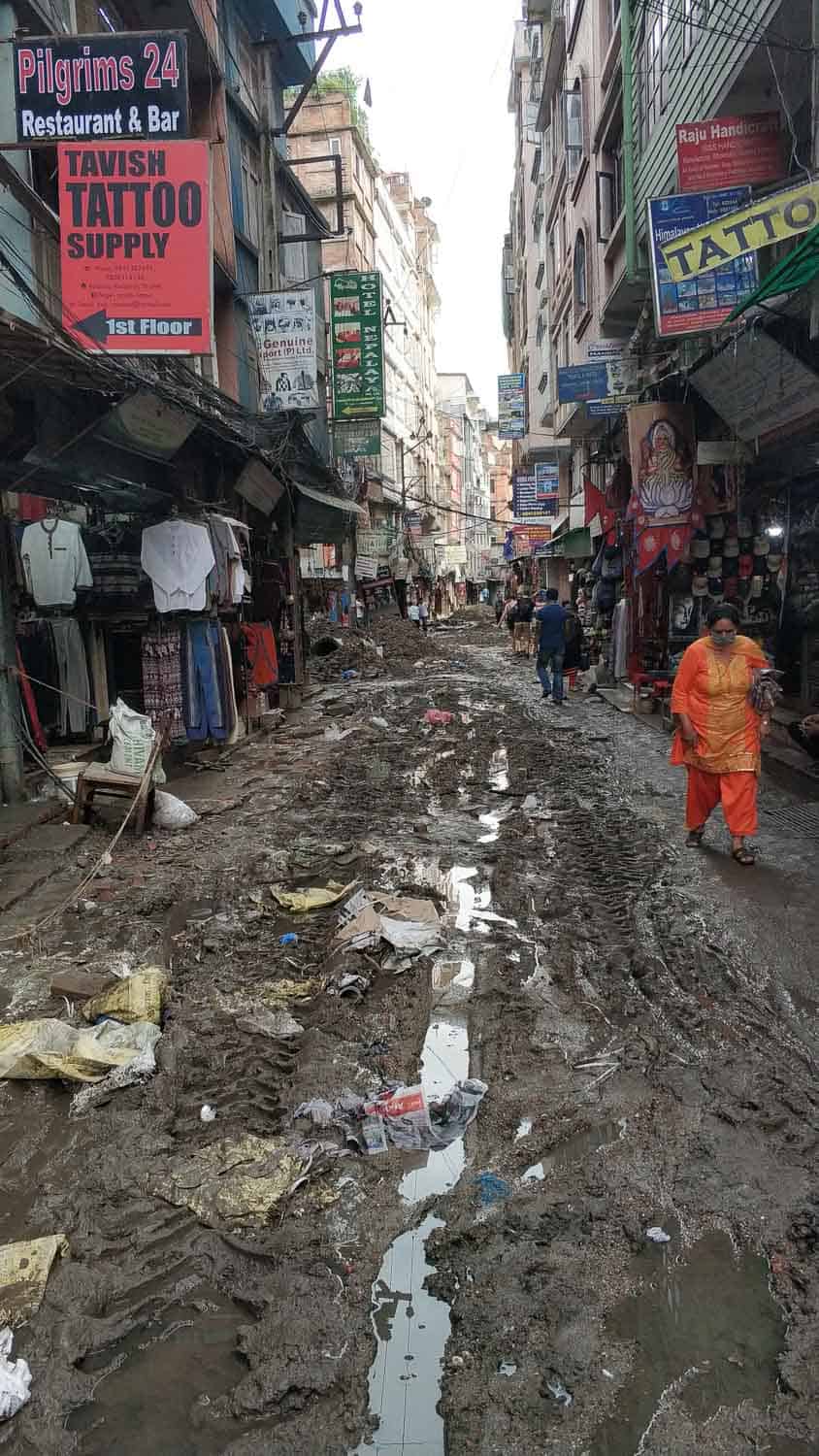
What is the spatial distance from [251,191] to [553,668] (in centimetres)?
1218

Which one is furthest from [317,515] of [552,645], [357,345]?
[552,645]

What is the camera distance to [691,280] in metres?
9.91

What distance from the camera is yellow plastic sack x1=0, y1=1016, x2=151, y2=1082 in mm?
4109

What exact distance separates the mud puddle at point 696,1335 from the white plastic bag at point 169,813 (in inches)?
257

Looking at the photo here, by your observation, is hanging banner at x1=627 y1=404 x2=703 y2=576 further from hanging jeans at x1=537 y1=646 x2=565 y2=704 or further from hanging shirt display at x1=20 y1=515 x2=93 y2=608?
hanging shirt display at x1=20 y1=515 x2=93 y2=608

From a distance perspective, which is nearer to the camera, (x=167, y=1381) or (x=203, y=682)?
(x=167, y=1381)

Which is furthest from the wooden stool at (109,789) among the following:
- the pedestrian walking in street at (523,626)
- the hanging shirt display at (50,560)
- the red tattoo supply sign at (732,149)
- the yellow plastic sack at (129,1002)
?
the pedestrian walking in street at (523,626)

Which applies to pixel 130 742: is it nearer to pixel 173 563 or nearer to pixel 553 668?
pixel 173 563

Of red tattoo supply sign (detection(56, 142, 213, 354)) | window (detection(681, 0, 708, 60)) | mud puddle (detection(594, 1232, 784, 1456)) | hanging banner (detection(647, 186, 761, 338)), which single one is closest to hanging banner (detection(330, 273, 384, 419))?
window (detection(681, 0, 708, 60))

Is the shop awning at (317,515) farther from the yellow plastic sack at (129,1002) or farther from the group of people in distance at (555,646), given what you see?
the yellow plastic sack at (129,1002)

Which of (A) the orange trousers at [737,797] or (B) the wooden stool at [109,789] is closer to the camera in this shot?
(A) the orange trousers at [737,797]

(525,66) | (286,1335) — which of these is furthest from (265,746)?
(525,66)

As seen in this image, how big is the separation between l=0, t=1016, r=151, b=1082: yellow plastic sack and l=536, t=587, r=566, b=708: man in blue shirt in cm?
1288

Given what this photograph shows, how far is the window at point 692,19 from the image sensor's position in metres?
10.2
